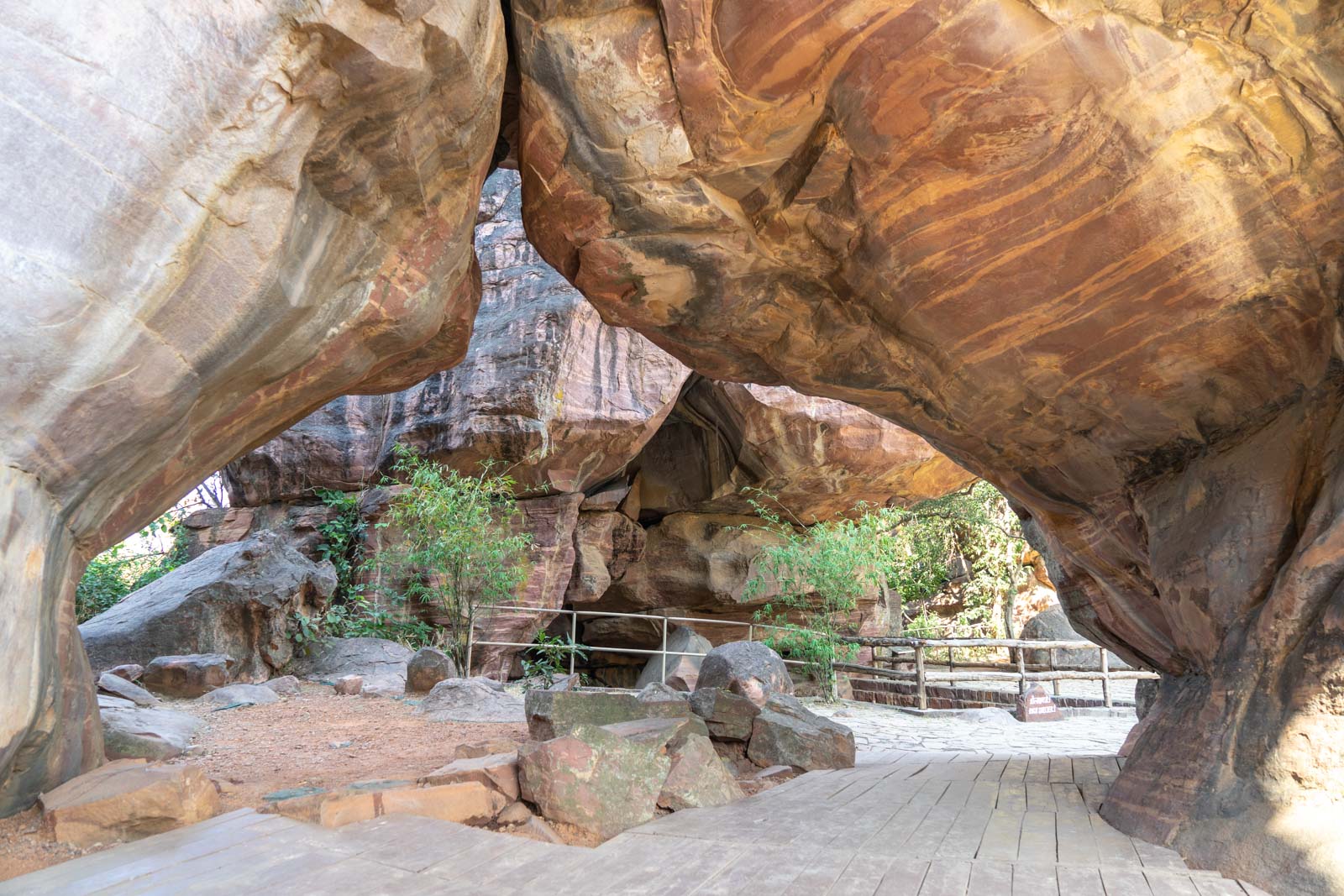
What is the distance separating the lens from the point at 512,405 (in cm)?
1212

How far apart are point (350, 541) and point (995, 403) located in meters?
11.0

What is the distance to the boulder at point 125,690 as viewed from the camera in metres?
6.58

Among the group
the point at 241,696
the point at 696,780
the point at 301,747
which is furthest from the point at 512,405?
the point at 696,780

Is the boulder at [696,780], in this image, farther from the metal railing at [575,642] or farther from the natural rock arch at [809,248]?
the metal railing at [575,642]

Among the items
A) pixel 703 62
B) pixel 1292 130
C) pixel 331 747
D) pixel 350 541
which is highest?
pixel 703 62

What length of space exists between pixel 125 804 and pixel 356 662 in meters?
7.17

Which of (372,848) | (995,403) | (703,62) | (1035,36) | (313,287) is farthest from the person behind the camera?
Result: (995,403)

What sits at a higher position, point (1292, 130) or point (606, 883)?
point (1292, 130)

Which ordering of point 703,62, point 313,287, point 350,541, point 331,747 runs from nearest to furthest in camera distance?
point 313,287
point 703,62
point 331,747
point 350,541

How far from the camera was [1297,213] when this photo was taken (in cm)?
367

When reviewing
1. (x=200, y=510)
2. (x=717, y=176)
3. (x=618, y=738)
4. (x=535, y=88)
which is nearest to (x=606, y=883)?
(x=618, y=738)

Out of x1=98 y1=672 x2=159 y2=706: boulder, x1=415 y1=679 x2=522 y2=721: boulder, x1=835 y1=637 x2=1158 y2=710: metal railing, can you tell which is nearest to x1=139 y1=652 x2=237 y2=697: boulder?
x1=98 y1=672 x2=159 y2=706: boulder

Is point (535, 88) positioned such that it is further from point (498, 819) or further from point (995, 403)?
point (498, 819)

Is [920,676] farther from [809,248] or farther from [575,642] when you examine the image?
[809,248]
